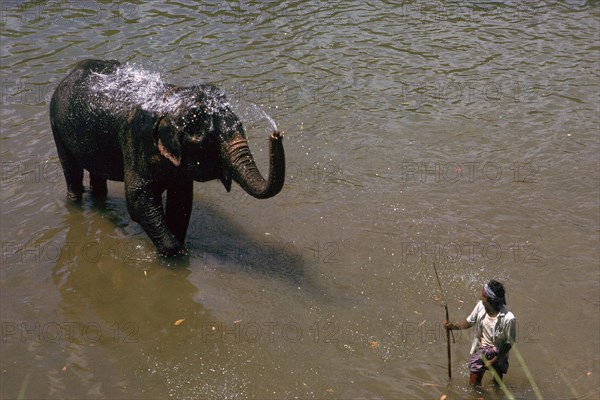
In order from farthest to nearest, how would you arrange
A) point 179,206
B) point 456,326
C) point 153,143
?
point 179,206
point 153,143
point 456,326

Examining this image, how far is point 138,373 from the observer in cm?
655

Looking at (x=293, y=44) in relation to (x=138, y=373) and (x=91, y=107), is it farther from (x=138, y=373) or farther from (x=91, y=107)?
(x=138, y=373)

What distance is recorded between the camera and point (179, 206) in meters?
8.02

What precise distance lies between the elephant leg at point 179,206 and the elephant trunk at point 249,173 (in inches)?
40.0

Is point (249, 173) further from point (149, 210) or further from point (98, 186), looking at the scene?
point (98, 186)

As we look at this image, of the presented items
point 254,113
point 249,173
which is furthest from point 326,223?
point 254,113

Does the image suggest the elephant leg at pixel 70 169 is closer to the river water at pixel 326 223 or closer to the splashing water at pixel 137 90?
the river water at pixel 326 223

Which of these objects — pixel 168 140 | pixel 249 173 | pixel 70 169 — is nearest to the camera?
pixel 249 173

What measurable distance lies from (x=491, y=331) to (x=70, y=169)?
5.17 metres

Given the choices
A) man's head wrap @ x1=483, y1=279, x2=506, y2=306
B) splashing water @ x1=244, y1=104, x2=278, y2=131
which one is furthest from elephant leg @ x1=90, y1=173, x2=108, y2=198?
man's head wrap @ x1=483, y1=279, x2=506, y2=306

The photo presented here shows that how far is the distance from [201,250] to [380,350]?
7.97 feet

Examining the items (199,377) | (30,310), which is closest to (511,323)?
(199,377)

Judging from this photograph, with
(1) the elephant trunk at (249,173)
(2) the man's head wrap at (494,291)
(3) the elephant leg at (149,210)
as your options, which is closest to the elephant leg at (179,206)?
(3) the elephant leg at (149,210)

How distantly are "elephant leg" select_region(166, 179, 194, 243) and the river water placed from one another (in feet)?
1.23
